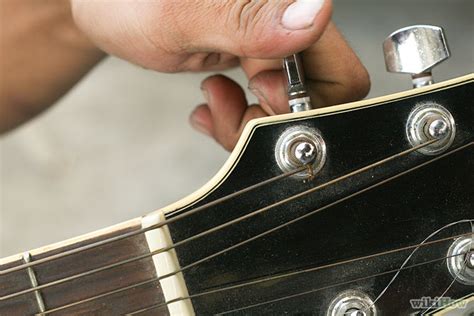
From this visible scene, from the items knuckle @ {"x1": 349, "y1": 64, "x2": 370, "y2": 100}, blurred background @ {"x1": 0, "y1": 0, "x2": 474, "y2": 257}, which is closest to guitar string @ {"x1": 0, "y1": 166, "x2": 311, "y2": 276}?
knuckle @ {"x1": 349, "y1": 64, "x2": 370, "y2": 100}

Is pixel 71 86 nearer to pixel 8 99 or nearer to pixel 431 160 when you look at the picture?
pixel 8 99

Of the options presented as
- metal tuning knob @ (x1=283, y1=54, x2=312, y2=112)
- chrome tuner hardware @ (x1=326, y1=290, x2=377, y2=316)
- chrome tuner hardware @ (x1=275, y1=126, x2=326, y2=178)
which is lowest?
chrome tuner hardware @ (x1=326, y1=290, x2=377, y2=316)

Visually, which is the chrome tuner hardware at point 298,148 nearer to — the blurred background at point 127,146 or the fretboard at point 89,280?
the fretboard at point 89,280

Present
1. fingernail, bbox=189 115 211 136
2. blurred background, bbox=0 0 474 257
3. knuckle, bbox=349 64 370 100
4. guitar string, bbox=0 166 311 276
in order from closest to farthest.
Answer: guitar string, bbox=0 166 311 276 < knuckle, bbox=349 64 370 100 < fingernail, bbox=189 115 211 136 < blurred background, bbox=0 0 474 257

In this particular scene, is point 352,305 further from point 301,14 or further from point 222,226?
point 301,14

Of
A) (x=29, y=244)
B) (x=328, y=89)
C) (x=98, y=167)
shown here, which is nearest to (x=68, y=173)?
(x=98, y=167)

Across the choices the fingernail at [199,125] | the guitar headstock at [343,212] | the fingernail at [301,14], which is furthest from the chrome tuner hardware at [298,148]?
the fingernail at [199,125]

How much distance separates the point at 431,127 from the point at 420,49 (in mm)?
81

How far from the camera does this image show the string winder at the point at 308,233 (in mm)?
636

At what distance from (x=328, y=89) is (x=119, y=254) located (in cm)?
37

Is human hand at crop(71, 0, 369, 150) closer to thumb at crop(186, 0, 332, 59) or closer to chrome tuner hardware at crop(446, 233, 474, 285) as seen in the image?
thumb at crop(186, 0, 332, 59)

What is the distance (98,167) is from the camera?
6.16ft

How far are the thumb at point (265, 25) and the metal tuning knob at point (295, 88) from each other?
0.01 m

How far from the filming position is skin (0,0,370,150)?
2.33 ft
